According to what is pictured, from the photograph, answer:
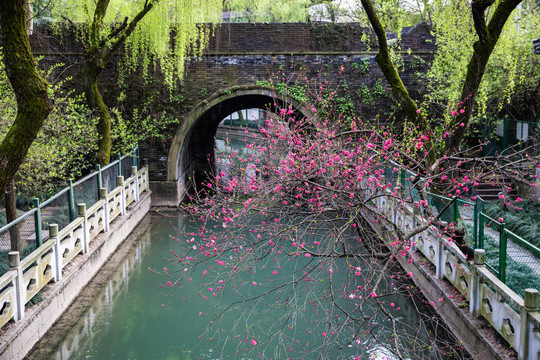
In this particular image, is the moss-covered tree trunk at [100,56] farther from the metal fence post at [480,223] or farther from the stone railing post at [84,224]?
the metal fence post at [480,223]

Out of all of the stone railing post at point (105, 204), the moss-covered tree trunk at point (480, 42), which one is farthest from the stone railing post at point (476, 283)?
the stone railing post at point (105, 204)

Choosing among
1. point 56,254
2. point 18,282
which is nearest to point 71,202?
point 56,254

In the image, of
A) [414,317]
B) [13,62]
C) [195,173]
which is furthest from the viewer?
[195,173]

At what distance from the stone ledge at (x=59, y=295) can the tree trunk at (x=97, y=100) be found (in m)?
1.40

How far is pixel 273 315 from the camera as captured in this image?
8.05 meters

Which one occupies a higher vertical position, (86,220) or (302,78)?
(302,78)

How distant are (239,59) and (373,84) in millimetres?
3332

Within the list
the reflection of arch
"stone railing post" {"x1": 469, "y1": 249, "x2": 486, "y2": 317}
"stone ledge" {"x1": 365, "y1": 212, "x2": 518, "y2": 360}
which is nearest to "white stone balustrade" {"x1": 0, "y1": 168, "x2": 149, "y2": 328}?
the reflection of arch

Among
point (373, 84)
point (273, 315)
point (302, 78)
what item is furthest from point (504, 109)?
point (273, 315)

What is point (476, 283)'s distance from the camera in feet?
20.0

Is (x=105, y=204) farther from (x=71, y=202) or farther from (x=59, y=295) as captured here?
(x=59, y=295)

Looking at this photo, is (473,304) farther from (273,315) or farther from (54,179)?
(54,179)

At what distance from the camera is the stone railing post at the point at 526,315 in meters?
4.84

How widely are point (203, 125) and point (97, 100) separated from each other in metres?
6.72
